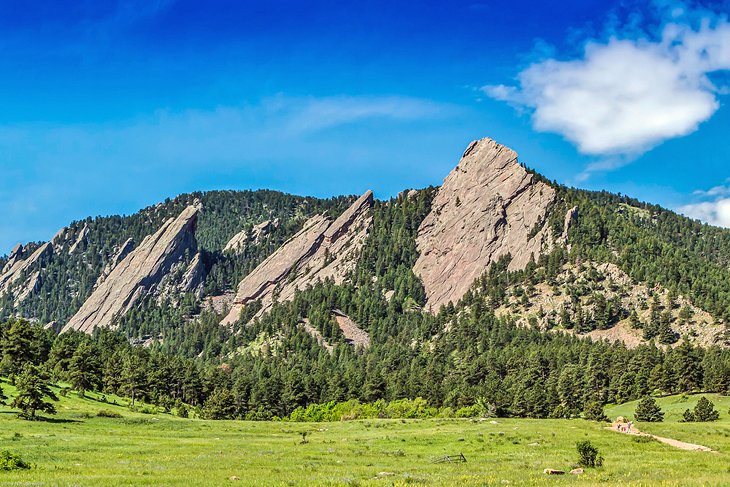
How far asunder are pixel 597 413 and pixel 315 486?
87987 millimetres

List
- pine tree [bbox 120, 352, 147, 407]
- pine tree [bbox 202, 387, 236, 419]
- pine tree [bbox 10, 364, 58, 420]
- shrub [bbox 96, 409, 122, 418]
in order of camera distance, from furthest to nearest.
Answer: pine tree [bbox 202, 387, 236, 419] → pine tree [bbox 120, 352, 147, 407] → shrub [bbox 96, 409, 122, 418] → pine tree [bbox 10, 364, 58, 420]

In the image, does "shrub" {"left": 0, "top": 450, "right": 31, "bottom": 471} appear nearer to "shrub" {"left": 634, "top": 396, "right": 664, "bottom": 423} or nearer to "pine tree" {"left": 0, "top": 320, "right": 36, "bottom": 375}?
"pine tree" {"left": 0, "top": 320, "right": 36, "bottom": 375}

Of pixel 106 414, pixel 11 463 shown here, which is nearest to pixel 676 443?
pixel 11 463

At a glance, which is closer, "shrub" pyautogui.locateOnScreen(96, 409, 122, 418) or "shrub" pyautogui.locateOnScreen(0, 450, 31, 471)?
"shrub" pyautogui.locateOnScreen(0, 450, 31, 471)

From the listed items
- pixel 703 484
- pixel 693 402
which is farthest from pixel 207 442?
pixel 693 402

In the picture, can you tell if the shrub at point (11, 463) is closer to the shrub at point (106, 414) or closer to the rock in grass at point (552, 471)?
the rock in grass at point (552, 471)

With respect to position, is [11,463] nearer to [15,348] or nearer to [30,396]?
[30,396]

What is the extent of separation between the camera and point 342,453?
5691 cm

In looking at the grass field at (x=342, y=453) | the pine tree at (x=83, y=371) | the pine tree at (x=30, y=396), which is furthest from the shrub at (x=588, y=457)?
the pine tree at (x=83, y=371)

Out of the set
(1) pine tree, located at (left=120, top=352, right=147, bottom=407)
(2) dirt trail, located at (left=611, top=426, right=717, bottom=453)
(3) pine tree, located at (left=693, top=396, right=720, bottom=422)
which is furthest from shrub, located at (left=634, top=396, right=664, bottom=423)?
(1) pine tree, located at (left=120, top=352, right=147, bottom=407)

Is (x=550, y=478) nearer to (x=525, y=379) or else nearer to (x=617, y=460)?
(x=617, y=460)

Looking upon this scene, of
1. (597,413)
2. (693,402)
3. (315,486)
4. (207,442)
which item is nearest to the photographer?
(315,486)

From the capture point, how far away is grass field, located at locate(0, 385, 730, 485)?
122ft

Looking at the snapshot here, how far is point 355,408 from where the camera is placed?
14788cm
